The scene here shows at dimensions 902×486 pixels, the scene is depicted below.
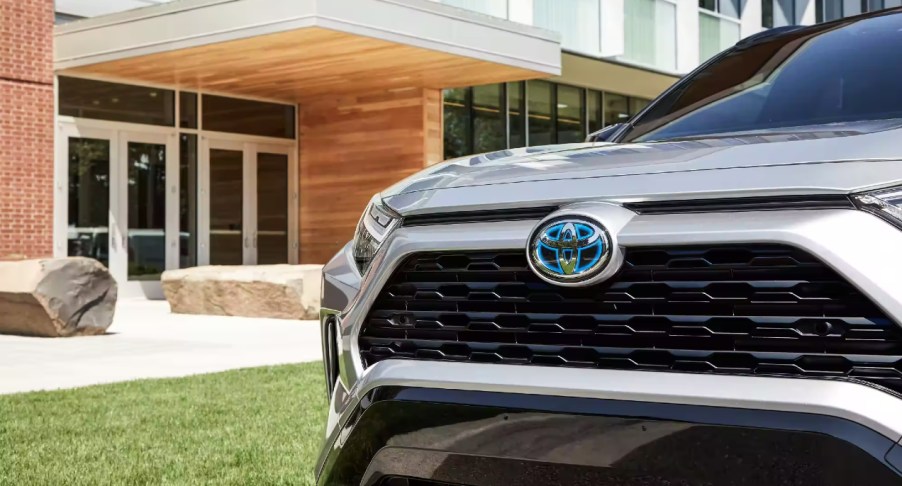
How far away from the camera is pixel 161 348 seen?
36.2 ft

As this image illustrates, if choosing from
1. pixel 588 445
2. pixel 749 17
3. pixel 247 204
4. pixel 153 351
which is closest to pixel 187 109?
pixel 247 204

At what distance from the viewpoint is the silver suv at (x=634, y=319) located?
2031 mm

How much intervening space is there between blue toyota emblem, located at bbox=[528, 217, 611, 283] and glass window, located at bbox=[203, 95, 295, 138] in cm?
1843

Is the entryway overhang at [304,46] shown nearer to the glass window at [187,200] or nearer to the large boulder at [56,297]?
the glass window at [187,200]

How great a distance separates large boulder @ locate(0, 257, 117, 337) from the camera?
11.9 m

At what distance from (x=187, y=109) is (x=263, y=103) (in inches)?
66.4

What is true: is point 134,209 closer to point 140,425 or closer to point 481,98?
point 481,98

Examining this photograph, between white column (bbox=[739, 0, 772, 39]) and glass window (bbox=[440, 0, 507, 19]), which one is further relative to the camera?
white column (bbox=[739, 0, 772, 39])

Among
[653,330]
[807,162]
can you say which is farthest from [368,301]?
[807,162]

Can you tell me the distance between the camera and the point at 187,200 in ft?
64.9

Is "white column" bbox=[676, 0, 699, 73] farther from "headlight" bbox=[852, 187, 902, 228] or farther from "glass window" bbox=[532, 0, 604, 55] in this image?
"headlight" bbox=[852, 187, 902, 228]

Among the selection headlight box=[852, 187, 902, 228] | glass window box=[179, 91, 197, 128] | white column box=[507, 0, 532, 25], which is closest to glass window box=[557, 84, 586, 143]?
white column box=[507, 0, 532, 25]

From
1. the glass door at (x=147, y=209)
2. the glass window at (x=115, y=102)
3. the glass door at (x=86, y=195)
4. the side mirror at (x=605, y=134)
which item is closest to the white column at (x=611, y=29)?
the glass window at (x=115, y=102)

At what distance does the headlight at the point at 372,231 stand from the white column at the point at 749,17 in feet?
79.7
